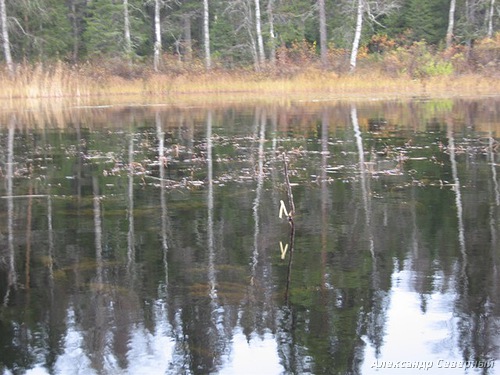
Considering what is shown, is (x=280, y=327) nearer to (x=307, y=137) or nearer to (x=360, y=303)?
(x=360, y=303)

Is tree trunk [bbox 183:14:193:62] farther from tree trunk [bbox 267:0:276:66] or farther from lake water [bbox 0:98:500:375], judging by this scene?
lake water [bbox 0:98:500:375]

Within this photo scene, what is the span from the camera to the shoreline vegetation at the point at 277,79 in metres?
30.8

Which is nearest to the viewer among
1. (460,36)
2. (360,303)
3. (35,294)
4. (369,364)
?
(369,364)

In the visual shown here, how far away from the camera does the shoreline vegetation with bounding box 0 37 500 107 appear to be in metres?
30.8

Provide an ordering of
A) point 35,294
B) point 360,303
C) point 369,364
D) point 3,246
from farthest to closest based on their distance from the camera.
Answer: point 3,246
point 35,294
point 360,303
point 369,364

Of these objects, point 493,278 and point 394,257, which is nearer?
point 493,278

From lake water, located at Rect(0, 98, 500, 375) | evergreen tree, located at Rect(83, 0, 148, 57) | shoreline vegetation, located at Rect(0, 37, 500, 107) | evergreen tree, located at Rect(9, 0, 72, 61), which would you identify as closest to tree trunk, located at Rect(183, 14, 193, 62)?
shoreline vegetation, located at Rect(0, 37, 500, 107)

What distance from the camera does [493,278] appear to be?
573cm

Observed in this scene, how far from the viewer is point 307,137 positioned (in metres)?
16.1

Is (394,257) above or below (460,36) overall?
below

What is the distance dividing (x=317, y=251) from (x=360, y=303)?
1.42 meters

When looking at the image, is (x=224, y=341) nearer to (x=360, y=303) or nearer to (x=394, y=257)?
(x=360, y=303)

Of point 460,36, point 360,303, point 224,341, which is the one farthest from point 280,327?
point 460,36

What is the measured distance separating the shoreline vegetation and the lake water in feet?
57.6
